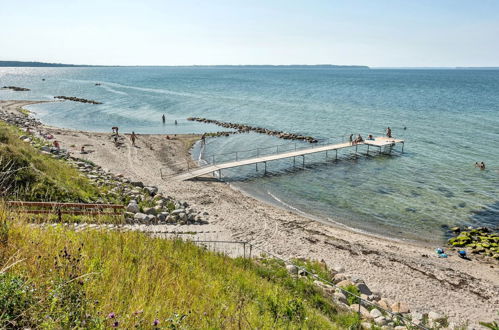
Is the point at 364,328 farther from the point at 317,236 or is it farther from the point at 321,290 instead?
the point at 317,236

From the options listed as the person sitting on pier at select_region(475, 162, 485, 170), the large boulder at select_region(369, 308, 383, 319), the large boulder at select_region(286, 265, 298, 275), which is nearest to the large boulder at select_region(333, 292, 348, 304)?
the large boulder at select_region(369, 308, 383, 319)

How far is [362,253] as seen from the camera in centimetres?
1639

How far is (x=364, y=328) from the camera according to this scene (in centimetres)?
856

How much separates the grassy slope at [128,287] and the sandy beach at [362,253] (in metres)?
6.49

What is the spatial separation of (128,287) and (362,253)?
13.7m

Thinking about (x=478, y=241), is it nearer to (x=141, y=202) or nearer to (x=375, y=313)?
(x=375, y=313)

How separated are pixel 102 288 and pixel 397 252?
50.8 ft

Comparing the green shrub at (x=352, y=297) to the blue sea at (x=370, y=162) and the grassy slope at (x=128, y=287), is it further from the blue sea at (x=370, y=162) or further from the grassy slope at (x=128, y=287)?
the blue sea at (x=370, y=162)

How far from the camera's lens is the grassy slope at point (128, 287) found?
4.18 m

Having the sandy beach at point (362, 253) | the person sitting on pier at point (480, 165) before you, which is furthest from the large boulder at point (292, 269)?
the person sitting on pier at point (480, 165)

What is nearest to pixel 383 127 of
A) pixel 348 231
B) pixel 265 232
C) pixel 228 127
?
pixel 228 127

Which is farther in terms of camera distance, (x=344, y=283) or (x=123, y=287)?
(x=344, y=283)

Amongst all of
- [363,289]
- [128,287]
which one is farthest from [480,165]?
[128,287]

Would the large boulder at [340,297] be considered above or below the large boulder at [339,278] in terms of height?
above
